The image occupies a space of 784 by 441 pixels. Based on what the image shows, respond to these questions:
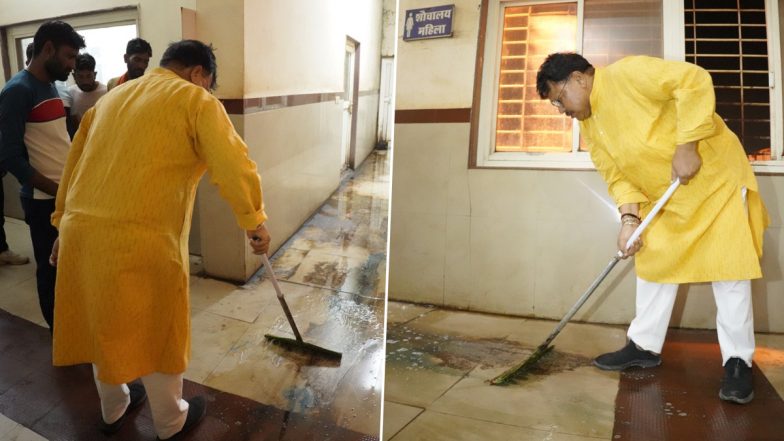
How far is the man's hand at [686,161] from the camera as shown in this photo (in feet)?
3.34

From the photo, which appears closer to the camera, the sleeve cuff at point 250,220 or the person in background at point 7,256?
the sleeve cuff at point 250,220

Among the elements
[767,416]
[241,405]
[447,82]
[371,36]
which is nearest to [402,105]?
[447,82]

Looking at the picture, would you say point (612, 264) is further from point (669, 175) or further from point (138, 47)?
point (138, 47)

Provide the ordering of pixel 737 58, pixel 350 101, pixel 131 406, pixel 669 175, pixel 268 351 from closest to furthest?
pixel 737 58
pixel 669 175
pixel 131 406
pixel 268 351
pixel 350 101

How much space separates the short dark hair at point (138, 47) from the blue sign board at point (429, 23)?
2.13ft

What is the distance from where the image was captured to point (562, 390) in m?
1.16

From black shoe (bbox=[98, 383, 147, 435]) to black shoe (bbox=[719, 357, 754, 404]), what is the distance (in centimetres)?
156

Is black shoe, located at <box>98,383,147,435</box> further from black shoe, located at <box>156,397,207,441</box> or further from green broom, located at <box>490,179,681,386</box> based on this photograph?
A: green broom, located at <box>490,179,681,386</box>

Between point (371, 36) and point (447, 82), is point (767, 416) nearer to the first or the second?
point (447, 82)

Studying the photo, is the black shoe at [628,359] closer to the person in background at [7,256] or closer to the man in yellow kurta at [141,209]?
the man in yellow kurta at [141,209]

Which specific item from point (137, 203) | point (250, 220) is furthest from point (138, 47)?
point (250, 220)

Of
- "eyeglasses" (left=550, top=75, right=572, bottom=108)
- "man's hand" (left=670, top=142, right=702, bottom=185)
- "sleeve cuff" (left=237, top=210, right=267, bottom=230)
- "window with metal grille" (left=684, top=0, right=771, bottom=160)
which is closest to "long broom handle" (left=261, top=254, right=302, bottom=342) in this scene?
"sleeve cuff" (left=237, top=210, right=267, bottom=230)

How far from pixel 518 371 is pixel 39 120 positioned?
136 cm

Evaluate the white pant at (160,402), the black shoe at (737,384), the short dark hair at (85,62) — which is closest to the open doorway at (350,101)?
the short dark hair at (85,62)
